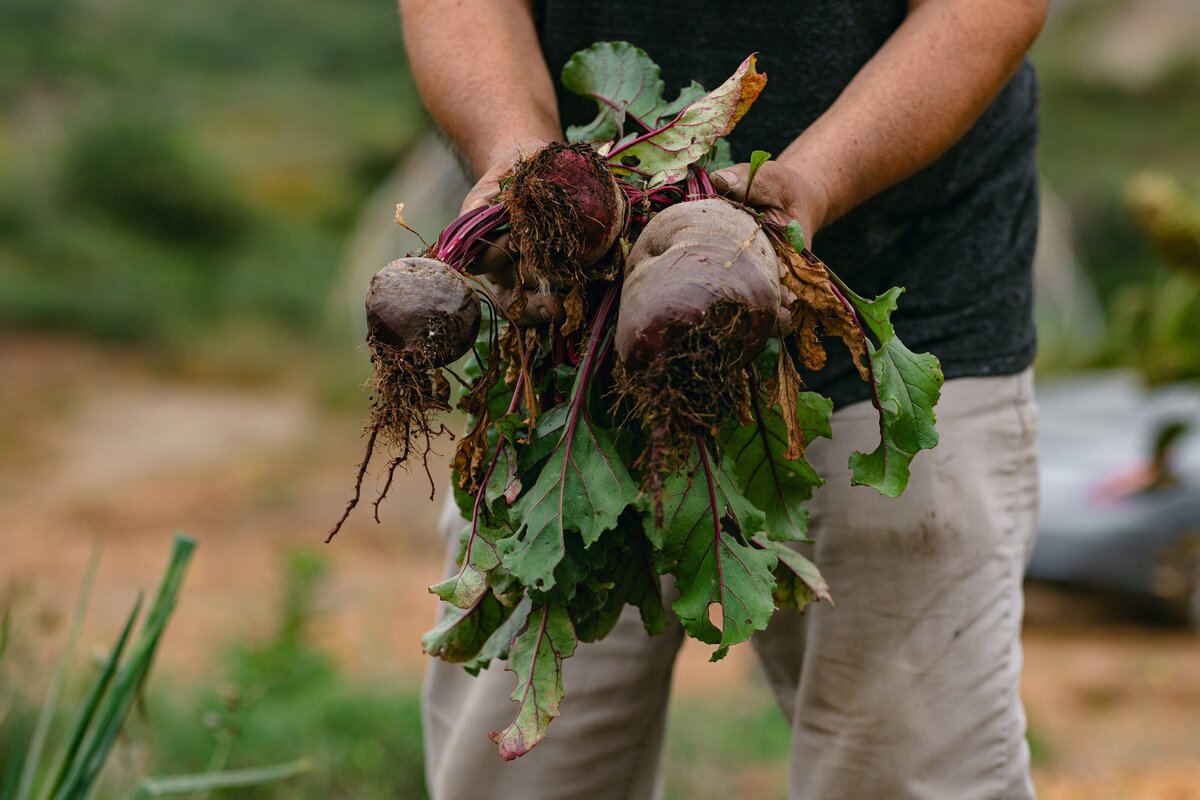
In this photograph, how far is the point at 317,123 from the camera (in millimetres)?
15688

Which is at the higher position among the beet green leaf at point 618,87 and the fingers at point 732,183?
the beet green leaf at point 618,87

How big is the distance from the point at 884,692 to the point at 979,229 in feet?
A: 2.23

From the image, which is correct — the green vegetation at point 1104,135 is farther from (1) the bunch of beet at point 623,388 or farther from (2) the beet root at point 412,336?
(2) the beet root at point 412,336

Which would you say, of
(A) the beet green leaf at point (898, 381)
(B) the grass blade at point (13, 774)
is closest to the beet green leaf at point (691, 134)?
(A) the beet green leaf at point (898, 381)

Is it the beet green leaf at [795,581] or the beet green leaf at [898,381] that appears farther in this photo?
the beet green leaf at [795,581]

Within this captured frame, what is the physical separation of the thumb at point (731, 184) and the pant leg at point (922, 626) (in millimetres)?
507

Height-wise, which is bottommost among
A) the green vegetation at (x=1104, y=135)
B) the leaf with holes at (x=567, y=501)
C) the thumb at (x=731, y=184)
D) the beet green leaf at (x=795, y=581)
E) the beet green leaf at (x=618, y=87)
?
the green vegetation at (x=1104, y=135)

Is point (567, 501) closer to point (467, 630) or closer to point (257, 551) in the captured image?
point (467, 630)

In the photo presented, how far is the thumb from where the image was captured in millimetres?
1470

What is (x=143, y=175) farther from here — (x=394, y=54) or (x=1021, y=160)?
(x=1021, y=160)

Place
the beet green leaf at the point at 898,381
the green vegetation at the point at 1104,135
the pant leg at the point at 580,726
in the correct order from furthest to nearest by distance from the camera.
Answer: the green vegetation at the point at 1104,135, the pant leg at the point at 580,726, the beet green leaf at the point at 898,381

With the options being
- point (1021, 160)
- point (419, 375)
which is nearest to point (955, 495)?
point (1021, 160)

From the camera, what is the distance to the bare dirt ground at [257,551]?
4.88 metres

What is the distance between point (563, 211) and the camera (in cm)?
138
